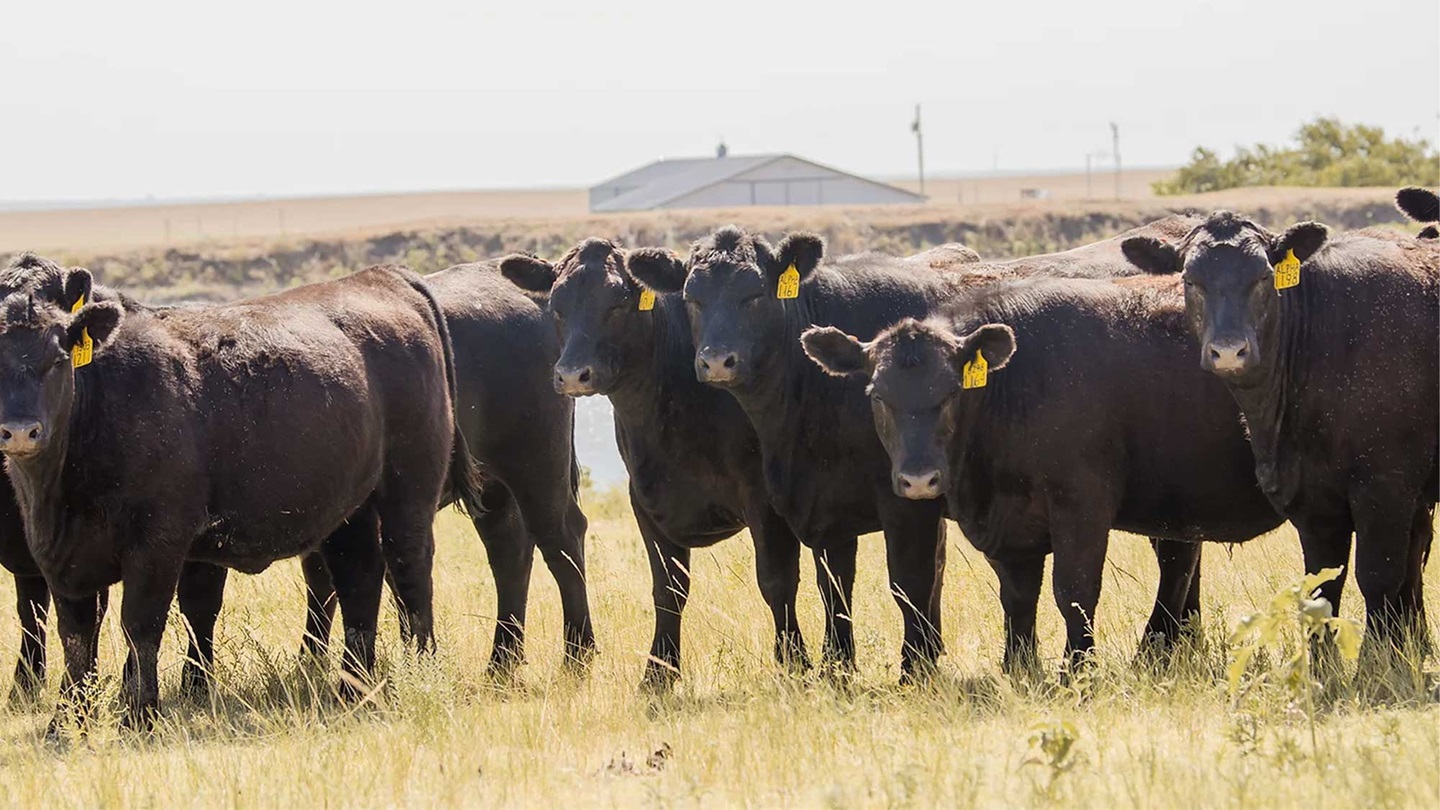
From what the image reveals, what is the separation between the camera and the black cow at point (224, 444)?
856 centimetres

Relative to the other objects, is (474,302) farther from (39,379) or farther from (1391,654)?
(1391,654)

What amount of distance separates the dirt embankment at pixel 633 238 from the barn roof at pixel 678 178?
1118 inches

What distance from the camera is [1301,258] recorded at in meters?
8.60

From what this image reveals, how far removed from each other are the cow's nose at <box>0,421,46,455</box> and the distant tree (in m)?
53.0

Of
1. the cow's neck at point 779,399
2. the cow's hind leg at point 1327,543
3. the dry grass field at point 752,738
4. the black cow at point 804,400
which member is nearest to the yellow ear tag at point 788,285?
the black cow at point 804,400

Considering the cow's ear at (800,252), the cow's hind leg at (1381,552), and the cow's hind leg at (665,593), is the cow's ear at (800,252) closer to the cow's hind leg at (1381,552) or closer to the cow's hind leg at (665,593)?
the cow's hind leg at (665,593)

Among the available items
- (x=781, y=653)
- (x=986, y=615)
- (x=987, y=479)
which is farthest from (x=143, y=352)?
(x=986, y=615)

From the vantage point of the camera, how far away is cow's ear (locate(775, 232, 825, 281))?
31.8 ft

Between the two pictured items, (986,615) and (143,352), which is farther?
(986,615)

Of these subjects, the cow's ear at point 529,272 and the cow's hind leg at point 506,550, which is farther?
the cow's hind leg at point 506,550

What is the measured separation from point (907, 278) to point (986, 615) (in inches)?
77.8

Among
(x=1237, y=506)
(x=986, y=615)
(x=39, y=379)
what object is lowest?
(x=986, y=615)

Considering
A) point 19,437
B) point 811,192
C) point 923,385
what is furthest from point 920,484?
point 811,192

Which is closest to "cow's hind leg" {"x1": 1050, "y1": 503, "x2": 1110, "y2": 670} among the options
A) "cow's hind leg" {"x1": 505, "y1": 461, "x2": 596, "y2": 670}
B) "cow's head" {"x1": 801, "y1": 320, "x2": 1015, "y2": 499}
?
"cow's head" {"x1": 801, "y1": 320, "x2": 1015, "y2": 499}
